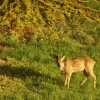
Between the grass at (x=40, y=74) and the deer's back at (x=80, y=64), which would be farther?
the deer's back at (x=80, y=64)

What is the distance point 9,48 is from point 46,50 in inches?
45.4

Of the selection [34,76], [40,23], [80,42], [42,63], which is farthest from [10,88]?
[80,42]

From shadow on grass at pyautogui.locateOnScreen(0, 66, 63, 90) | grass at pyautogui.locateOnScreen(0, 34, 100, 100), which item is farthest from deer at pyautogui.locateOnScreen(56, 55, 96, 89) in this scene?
shadow on grass at pyautogui.locateOnScreen(0, 66, 63, 90)

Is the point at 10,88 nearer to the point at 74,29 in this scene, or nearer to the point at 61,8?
the point at 61,8

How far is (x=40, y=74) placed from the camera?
14609 millimetres

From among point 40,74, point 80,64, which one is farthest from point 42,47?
point 80,64

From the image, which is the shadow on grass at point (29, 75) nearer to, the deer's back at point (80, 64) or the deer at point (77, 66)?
the deer at point (77, 66)

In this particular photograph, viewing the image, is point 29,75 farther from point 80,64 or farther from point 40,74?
point 80,64

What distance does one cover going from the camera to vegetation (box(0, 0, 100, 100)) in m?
13.5

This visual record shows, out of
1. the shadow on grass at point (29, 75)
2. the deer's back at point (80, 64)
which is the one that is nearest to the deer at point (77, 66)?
the deer's back at point (80, 64)

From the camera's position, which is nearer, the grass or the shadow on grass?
the grass

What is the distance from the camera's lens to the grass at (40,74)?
43.4 feet

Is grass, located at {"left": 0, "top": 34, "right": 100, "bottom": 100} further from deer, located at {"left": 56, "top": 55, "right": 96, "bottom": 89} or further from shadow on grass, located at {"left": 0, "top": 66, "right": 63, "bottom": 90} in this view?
deer, located at {"left": 56, "top": 55, "right": 96, "bottom": 89}

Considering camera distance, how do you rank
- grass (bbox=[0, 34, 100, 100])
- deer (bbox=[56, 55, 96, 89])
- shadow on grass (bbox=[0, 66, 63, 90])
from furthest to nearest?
deer (bbox=[56, 55, 96, 89]) < shadow on grass (bbox=[0, 66, 63, 90]) < grass (bbox=[0, 34, 100, 100])
